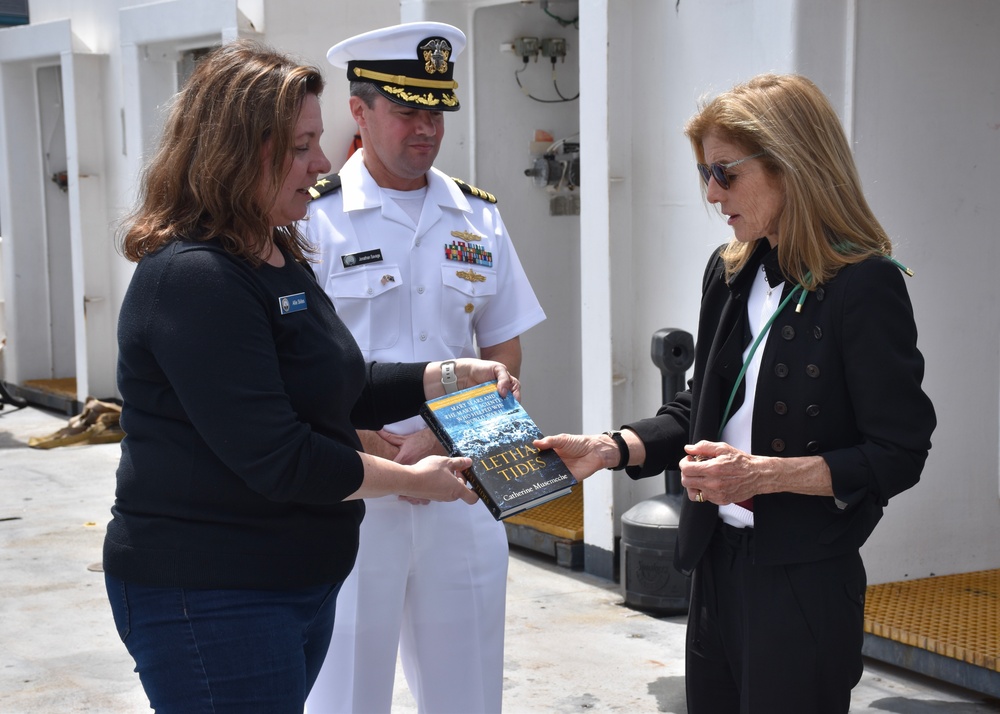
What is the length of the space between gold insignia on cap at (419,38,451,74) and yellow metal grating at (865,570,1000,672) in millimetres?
2614

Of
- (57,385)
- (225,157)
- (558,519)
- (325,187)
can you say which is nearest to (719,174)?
(225,157)

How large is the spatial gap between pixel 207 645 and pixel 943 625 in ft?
10.2

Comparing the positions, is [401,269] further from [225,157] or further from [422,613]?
[225,157]

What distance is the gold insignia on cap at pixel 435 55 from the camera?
3.25m

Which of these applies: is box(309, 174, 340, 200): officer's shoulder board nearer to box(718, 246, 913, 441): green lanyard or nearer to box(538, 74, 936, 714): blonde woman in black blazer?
box(538, 74, 936, 714): blonde woman in black blazer

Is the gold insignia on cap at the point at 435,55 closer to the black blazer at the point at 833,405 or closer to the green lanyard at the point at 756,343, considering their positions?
the black blazer at the point at 833,405

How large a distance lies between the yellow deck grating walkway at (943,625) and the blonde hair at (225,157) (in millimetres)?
3030

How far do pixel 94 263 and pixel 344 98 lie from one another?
3.53m

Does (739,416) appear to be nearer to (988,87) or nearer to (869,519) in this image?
(869,519)

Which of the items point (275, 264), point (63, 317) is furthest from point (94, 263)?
point (275, 264)

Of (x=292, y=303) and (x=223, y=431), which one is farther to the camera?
(x=292, y=303)

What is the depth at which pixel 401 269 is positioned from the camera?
126 inches

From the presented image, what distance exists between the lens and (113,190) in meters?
9.79

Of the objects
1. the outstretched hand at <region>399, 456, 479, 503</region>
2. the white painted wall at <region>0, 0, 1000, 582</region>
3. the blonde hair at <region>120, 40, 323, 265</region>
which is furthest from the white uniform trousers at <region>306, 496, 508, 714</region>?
the white painted wall at <region>0, 0, 1000, 582</region>
